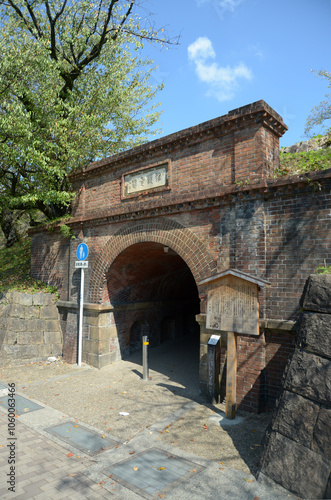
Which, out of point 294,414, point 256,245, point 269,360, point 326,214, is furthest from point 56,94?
point 294,414

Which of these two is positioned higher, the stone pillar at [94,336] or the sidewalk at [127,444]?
the stone pillar at [94,336]

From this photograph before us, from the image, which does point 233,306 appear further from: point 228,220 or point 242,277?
point 228,220

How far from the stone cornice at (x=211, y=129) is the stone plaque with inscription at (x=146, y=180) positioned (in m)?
0.41

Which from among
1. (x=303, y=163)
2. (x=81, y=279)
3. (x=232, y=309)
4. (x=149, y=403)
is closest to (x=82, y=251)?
(x=81, y=279)

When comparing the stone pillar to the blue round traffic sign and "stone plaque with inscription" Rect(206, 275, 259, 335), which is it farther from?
"stone plaque with inscription" Rect(206, 275, 259, 335)

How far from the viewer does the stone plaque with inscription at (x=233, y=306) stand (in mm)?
5371

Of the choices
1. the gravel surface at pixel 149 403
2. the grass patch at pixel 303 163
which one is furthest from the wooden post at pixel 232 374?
the grass patch at pixel 303 163

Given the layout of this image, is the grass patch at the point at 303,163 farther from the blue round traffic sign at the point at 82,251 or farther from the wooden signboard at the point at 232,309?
the blue round traffic sign at the point at 82,251

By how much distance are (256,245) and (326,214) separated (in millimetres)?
1323

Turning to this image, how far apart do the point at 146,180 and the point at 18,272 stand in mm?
7515

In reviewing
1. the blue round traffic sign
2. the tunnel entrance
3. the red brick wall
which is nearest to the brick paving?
the red brick wall

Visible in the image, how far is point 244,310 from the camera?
5461 millimetres

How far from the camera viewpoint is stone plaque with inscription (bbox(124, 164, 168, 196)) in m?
8.20

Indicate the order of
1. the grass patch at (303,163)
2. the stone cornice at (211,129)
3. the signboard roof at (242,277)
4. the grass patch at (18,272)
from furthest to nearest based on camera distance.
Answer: the grass patch at (18,272) < the stone cornice at (211,129) < the grass patch at (303,163) < the signboard roof at (242,277)
